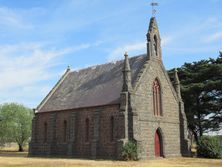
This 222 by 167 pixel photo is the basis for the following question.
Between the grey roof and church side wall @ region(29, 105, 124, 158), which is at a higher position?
the grey roof

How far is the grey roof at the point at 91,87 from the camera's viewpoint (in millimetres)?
37062

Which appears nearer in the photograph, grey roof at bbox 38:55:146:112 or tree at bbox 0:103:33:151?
grey roof at bbox 38:55:146:112

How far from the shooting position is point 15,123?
222 feet

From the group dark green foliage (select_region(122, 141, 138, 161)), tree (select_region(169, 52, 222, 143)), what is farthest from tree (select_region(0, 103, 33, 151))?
dark green foliage (select_region(122, 141, 138, 161))

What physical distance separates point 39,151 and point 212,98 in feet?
84.1

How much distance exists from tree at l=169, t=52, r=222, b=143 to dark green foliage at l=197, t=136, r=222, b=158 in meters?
7.46

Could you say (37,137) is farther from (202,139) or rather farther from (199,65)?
(199,65)

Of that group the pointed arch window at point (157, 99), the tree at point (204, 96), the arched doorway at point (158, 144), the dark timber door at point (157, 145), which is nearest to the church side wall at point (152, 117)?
the arched doorway at point (158, 144)

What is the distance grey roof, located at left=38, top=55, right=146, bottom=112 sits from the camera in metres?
37.1

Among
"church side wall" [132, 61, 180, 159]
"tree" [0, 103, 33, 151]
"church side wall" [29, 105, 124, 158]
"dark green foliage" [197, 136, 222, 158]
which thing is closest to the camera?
"church side wall" [132, 61, 180, 159]

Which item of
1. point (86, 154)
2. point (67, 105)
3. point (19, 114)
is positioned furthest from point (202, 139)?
point (19, 114)

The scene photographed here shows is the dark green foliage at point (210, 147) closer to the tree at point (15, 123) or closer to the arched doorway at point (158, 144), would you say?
the arched doorway at point (158, 144)

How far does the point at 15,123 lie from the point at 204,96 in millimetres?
40105

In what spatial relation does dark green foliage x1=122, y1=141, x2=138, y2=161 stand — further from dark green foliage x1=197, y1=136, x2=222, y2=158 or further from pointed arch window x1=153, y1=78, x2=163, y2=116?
dark green foliage x1=197, y1=136, x2=222, y2=158
